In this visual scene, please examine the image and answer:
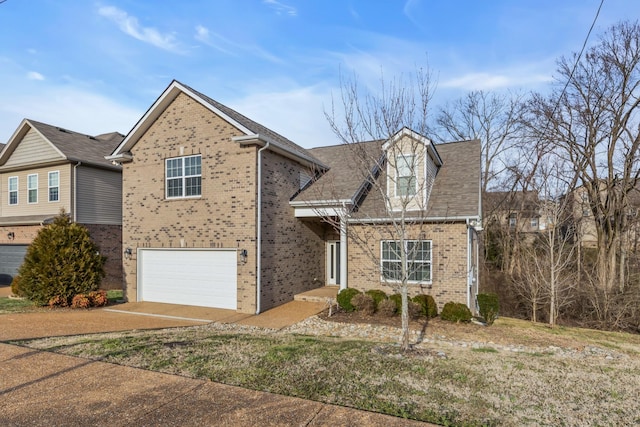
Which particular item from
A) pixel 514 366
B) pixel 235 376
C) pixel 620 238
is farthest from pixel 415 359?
pixel 620 238

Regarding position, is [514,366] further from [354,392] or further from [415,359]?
[354,392]

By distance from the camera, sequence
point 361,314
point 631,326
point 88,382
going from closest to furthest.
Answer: point 88,382 < point 361,314 < point 631,326

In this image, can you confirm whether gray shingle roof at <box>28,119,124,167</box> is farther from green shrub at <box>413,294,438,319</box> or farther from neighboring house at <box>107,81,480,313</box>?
green shrub at <box>413,294,438,319</box>

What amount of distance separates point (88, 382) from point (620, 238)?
71.8 ft

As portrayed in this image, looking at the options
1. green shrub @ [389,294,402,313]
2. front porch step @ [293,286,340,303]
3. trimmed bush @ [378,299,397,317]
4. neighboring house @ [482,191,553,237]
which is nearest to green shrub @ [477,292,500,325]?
green shrub @ [389,294,402,313]

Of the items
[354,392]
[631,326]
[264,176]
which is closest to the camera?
[354,392]

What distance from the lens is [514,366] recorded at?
6465 millimetres

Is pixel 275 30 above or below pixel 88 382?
above

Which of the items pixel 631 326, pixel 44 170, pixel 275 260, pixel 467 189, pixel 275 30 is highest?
pixel 275 30

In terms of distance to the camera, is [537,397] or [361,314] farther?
[361,314]

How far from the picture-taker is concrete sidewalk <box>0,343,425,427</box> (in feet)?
13.8

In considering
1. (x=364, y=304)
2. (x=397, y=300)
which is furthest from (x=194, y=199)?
(x=397, y=300)

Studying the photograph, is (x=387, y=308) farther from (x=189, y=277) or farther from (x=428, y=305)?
(x=189, y=277)

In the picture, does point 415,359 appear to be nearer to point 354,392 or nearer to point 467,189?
point 354,392
